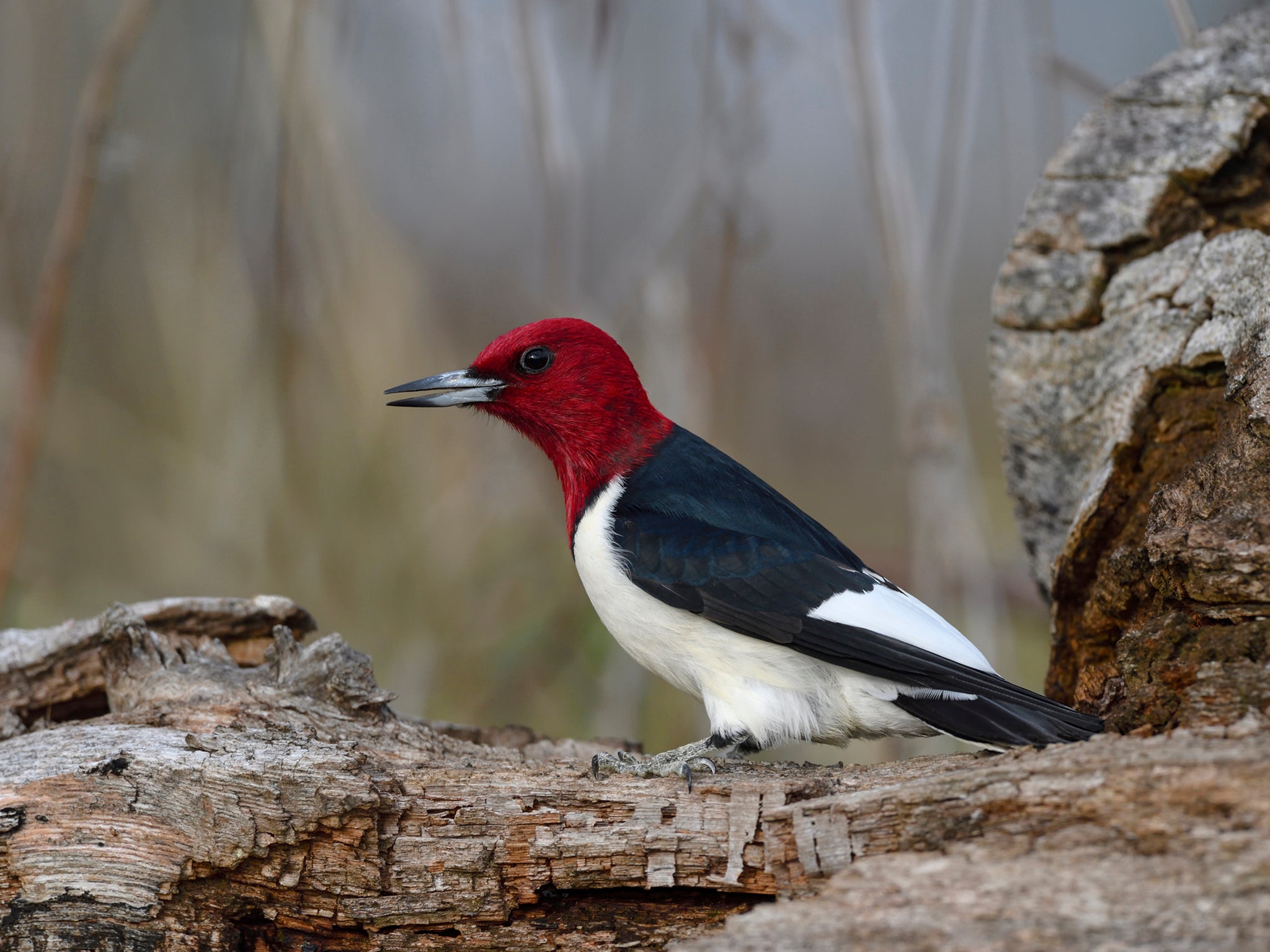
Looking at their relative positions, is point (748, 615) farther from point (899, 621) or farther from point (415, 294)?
point (415, 294)

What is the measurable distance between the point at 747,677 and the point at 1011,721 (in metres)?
0.53

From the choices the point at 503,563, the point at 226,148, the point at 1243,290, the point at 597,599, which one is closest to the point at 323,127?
the point at 226,148

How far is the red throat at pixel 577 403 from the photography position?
2463mm

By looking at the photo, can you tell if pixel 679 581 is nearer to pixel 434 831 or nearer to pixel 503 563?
pixel 434 831

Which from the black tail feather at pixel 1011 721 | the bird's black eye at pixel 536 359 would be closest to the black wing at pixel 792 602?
the black tail feather at pixel 1011 721

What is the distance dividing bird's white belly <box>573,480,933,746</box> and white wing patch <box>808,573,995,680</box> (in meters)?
0.11

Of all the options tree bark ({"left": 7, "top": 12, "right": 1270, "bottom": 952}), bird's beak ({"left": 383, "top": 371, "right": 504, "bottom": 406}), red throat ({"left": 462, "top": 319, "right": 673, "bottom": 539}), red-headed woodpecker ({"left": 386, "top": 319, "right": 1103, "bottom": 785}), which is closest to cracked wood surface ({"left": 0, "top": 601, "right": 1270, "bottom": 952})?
tree bark ({"left": 7, "top": 12, "right": 1270, "bottom": 952})

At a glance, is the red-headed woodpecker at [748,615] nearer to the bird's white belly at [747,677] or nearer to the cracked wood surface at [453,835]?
the bird's white belly at [747,677]

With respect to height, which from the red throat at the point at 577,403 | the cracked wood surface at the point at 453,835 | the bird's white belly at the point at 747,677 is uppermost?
the red throat at the point at 577,403

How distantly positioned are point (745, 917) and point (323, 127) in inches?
120

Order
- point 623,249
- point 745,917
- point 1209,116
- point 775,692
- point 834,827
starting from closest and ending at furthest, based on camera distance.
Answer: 1. point 745,917
2. point 834,827
3. point 775,692
4. point 1209,116
5. point 623,249

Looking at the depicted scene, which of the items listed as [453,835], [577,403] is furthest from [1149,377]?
[453,835]

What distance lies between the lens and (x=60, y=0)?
368 centimetres

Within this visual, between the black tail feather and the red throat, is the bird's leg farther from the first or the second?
the red throat
